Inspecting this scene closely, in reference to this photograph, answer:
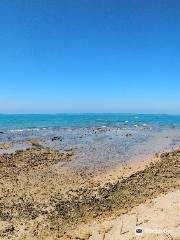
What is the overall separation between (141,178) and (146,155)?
507 inches

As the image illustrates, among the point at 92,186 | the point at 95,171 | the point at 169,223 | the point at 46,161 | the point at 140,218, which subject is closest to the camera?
the point at 169,223

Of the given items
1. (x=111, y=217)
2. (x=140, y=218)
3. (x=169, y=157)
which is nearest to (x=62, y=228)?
(x=111, y=217)

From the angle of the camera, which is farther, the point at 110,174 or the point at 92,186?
the point at 110,174

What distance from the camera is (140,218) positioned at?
55.2ft

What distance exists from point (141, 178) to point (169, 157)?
955 centimetres

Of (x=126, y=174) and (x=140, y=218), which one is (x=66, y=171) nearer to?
(x=126, y=174)

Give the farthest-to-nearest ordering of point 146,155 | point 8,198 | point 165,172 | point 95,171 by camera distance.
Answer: point 146,155
point 95,171
point 165,172
point 8,198

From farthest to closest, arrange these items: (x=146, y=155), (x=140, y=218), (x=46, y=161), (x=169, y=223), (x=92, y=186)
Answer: (x=146, y=155) → (x=46, y=161) → (x=92, y=186) → (x=140, y=218) → (x=169, y=223)

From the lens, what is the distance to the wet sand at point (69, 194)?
17.1 meters

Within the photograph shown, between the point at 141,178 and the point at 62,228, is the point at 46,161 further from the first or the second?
the point at 62,228

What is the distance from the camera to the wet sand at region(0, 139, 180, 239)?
672 inches

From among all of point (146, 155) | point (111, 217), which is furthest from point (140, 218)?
point (146, 155)

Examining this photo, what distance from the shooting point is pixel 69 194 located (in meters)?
22.1

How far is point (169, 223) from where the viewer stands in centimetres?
1576
